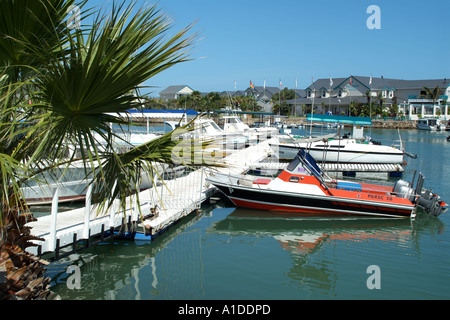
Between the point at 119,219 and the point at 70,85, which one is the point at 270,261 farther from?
the point at 70,85

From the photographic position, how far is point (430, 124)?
88.8m

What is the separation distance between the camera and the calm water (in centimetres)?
980

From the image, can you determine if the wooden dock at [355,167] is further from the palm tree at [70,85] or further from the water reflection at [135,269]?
the palm tree at [70,85]

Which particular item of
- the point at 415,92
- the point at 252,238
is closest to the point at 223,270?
the point at 252,238

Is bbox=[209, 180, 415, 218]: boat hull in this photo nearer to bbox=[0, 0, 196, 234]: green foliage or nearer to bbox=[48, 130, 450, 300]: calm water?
bbox=[48, 130, 450, 300]: calm water

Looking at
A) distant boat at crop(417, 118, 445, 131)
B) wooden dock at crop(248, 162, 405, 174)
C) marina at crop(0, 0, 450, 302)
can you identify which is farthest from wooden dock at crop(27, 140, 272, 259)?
distant boat at crop(417, 118, 445, 131)

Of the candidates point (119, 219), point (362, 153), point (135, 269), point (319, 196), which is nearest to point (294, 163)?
point (319, 196)

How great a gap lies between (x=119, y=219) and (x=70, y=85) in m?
8.18

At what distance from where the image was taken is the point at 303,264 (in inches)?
466

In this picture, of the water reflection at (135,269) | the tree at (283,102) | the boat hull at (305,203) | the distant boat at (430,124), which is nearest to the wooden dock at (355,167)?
the boat hull at (305,203)

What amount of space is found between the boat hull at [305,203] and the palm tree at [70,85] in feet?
40.7

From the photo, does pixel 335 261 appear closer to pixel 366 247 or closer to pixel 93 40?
pixel 366 247

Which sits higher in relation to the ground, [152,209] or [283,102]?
[283,102]

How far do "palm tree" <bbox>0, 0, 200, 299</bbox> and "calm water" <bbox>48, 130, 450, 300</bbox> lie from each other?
522 centimetres
